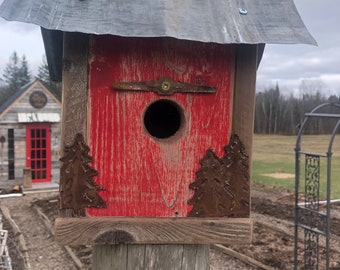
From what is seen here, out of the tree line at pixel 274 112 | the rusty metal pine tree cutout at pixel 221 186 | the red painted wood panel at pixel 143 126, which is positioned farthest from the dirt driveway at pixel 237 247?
the tree line at pixel 274 112

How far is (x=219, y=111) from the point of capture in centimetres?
216

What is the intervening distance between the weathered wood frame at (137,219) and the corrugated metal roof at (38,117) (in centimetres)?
1232

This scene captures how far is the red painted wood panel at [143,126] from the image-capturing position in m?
2.06

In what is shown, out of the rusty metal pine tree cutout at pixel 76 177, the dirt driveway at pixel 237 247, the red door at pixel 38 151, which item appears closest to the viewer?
the rusty metal pine tree cutout at pixel 76 177

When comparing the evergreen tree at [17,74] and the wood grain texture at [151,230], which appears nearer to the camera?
the wood grain texture at [151,230]

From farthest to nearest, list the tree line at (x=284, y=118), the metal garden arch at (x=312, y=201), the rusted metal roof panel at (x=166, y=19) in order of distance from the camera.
→ 1. the tree line at (x=284, y=118)
2. the metal garden arch at (x=312, y=201)
3. the rusted metal roof panel at (x=166, y=19)

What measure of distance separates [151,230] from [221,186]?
1.31 feet

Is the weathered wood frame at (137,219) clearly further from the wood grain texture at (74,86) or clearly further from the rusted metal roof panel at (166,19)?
the rusted metal roof panel at (166,19)

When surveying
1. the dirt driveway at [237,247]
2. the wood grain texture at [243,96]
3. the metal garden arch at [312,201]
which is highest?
the wood grain texture at [243,96]

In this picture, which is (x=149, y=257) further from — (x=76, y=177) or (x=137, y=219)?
(x=76, y=177)

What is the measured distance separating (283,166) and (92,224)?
60.2 ft

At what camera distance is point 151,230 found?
2.07 meters

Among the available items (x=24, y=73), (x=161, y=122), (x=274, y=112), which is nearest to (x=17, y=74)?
(x=24, y=73)

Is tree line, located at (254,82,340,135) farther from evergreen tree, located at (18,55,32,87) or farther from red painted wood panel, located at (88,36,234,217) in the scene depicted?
red painted wood panel, located at (88,36,234,217)
